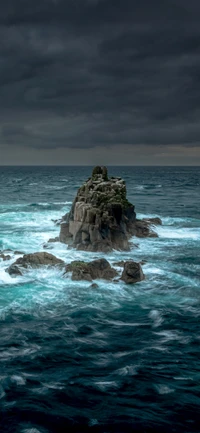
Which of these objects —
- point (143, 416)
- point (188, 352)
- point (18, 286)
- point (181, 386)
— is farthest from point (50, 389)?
point (18, 286)

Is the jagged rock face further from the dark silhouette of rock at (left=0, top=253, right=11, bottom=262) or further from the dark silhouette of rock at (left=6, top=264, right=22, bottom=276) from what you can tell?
the dark silhouette of rock at (left=6, top=264, right=22, bottom=276)

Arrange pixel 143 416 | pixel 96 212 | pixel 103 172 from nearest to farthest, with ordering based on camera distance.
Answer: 1. pixel 143 416
2. pixel 96 212
3. pixel 103 172

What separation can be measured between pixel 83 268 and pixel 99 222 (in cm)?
928

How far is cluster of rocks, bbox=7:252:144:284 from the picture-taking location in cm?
2809

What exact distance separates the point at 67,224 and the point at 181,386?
26.8 meters

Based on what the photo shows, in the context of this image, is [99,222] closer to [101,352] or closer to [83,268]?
[83,268]

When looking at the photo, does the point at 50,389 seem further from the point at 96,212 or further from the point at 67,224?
the point at 67,224

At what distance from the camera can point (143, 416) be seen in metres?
14.2

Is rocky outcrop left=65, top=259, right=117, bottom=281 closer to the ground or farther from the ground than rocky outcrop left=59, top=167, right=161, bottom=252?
closer to the ground

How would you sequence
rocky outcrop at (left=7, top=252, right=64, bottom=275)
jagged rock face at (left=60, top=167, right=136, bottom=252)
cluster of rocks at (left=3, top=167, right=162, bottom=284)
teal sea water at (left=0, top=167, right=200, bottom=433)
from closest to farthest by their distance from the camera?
teal sea water at (left=0, top=167, right=200, bottom=433)
cluster of rocks at (left=3, top=167, right=162, bottom=284)
rocky outcrop at (left=7, top=252, right=64, bottom=275)
jagged rock face at (left=60, top=167, right=136, bottom=252)

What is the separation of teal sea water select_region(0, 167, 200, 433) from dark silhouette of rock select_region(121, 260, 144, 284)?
2.21ft

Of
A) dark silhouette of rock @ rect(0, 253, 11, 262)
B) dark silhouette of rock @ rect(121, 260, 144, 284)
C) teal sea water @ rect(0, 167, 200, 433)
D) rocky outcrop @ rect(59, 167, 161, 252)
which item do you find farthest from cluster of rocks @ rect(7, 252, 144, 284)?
rocky outcrop @ rect(59, 167, 161, 252)

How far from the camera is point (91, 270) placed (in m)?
28.9

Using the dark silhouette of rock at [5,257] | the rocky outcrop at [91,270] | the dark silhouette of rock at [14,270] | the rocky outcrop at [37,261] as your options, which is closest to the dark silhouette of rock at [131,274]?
the rocky outcrop at [91,270]
